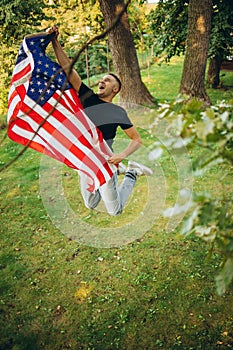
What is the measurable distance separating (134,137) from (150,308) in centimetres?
168

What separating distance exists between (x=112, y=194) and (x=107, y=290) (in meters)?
0.99

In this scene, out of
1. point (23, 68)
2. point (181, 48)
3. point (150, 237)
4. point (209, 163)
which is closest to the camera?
point (209, 163)

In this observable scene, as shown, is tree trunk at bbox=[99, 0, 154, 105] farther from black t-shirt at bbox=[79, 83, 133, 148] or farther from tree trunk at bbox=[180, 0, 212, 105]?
black t-shirt at bbox=[79, 83, 133, 148]

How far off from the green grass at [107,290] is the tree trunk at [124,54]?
12.4ft

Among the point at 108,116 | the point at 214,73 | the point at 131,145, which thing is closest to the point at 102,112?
the point at 108,116

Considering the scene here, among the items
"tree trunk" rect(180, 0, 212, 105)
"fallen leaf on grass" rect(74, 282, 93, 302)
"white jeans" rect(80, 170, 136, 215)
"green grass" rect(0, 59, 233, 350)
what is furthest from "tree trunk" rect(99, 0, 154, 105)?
"fallen leaf on grass" rect(74, 282, 93, 302)

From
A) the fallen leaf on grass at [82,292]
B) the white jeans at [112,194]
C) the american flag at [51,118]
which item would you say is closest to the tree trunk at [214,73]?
the white jeans at [112,194]

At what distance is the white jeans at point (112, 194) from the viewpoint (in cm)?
349

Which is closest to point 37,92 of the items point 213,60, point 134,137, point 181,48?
point 134,137

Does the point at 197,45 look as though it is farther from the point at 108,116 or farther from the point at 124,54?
the point at 108,116

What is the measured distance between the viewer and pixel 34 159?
22.0ft

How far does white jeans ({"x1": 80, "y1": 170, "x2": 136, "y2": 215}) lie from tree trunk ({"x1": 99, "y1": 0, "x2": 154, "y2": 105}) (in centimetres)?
408

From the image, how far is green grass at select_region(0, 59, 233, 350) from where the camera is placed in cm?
284

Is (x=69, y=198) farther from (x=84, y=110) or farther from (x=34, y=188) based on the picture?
(x=84, y=110)
